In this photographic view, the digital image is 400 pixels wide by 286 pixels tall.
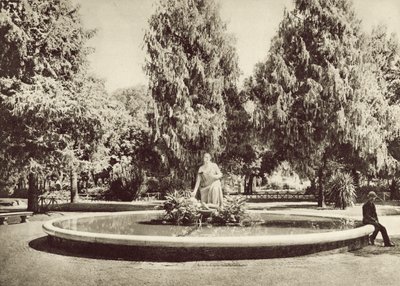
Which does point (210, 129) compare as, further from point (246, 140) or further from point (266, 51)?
point (266, 51)

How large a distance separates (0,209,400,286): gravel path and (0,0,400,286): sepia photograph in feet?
0.17

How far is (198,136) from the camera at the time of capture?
2642 cm

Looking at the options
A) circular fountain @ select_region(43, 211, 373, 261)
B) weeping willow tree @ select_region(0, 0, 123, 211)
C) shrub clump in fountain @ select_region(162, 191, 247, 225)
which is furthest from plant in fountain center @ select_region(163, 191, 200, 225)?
weeping willow tree @ select_region(0, 0, 123, 211)

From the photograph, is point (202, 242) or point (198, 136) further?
point (198, 136)

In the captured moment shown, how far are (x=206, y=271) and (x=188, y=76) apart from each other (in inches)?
789

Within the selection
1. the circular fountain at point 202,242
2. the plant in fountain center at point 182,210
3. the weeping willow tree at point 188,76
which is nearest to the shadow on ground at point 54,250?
the circular fountain at point 202,242

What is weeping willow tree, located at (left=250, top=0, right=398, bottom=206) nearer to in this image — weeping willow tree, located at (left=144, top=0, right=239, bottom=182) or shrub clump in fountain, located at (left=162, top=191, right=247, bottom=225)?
weeping willow tree, located at (left=144, top=0, right=239, bottom=182)

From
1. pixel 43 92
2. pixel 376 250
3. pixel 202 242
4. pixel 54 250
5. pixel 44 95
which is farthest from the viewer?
pixel 43 92

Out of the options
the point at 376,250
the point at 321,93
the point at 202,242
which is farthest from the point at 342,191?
the point at 202,242

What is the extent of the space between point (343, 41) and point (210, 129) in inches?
349

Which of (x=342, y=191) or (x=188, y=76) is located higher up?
(x=188, y=76)

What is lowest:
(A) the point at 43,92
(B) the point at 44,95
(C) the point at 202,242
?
(C) the point at 202,242

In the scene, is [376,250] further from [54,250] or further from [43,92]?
[43,92]

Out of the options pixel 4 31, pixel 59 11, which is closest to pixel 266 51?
pixel 59 11
